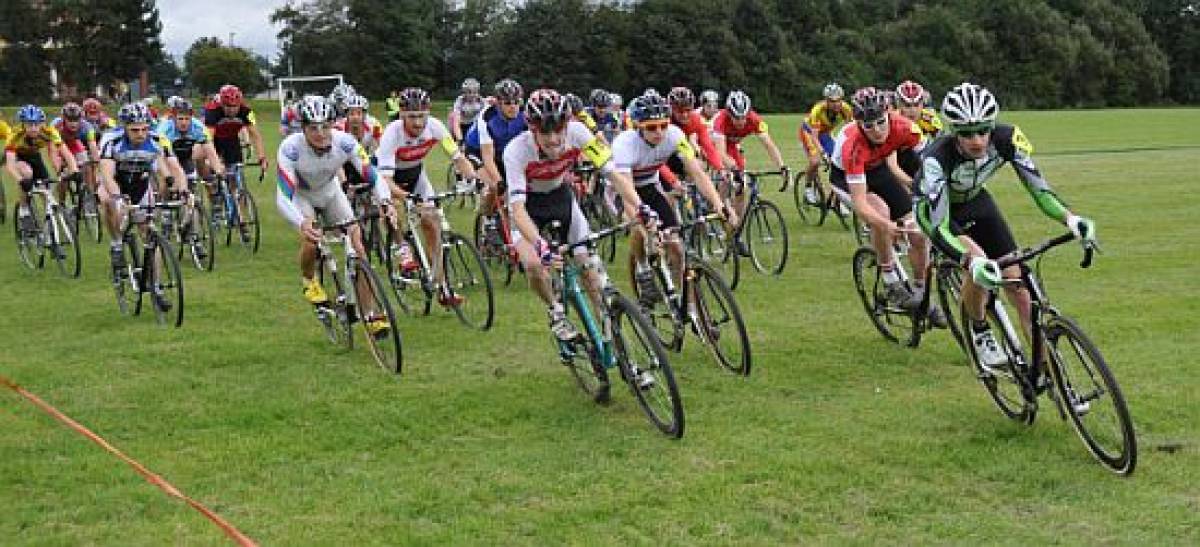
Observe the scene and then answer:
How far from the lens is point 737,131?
15.4 m

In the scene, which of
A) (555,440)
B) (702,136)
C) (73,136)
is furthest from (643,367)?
(73,136)

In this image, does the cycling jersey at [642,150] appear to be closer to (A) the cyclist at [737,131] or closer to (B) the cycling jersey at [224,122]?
(A) the cyclist at [737,131]

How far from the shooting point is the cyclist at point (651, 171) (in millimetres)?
8984

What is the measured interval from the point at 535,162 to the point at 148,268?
501cm

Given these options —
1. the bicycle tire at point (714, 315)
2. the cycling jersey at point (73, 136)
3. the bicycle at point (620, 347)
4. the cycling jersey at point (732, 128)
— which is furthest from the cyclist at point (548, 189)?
the cycling jersey at point (73, 136)

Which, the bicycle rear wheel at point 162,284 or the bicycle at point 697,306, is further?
the bicycle rear wheel at point 162,284

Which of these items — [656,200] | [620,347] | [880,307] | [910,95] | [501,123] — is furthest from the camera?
[501,123]

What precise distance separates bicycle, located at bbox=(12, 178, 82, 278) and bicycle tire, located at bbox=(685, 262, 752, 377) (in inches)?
377

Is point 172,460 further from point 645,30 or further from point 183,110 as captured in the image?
point 645,30

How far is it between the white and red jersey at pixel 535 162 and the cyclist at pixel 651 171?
390 millimetres

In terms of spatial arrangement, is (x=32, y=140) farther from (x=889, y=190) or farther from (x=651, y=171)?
(x=889, y=190)

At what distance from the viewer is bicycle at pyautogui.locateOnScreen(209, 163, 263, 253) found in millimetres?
16078

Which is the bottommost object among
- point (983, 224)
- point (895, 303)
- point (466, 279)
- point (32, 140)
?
point (466, 279)

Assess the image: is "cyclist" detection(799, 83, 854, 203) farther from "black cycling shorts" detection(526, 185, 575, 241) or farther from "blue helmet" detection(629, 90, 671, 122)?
"black cycling shorts" detection(526, 185, 575, 241)
